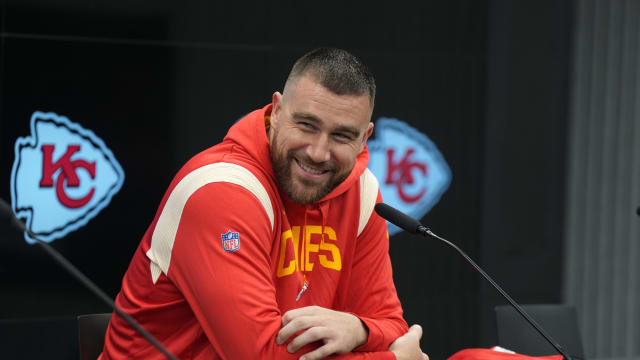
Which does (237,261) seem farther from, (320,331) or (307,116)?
(307,116)

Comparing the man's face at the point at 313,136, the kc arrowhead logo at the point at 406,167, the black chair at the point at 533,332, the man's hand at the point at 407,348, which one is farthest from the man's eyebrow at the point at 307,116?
the kc arrowhead logo at the point at 406,167

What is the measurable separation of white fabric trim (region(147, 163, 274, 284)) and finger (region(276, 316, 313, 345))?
11.0 inches

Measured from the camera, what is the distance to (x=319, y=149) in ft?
5.76

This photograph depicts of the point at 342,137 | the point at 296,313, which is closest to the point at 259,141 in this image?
the point at 342,137

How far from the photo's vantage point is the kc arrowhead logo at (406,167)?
191 inches

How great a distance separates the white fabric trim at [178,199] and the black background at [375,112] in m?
2.72

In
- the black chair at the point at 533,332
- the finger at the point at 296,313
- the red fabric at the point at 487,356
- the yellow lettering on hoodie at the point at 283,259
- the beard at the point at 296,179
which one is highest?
the beard at the point at 296,179

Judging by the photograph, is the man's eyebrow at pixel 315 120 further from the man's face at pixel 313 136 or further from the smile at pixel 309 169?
the smile at pixel 309 169

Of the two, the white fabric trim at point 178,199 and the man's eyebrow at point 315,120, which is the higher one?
the man's eyebrow at point 315,120

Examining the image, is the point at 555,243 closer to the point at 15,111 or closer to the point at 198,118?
the point at 198,118

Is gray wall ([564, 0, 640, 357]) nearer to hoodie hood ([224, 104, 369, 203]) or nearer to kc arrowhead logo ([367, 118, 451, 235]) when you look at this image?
kc arrowhead logo ([367, 118, 451, 235])

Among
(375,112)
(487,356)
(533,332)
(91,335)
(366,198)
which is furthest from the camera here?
(375,112)

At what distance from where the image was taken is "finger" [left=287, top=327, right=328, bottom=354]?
1.65 meters

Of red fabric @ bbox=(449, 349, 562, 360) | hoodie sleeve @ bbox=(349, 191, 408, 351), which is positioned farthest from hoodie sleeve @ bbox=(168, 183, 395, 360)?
red fabric @ bbox=(449, 349, 562, 360)
